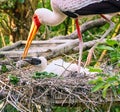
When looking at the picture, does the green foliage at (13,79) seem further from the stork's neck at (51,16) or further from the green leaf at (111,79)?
the stork's neck at (51,16)

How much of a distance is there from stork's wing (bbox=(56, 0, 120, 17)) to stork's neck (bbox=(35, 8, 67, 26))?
22 centimetres

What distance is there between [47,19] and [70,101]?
1926 millimetres

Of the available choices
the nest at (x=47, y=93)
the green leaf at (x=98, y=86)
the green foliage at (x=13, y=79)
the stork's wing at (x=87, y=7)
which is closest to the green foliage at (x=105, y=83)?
the green leaf at (x=98, y=86)

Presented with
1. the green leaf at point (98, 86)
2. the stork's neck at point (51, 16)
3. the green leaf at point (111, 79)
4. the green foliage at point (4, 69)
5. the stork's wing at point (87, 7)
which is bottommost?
the green foliage at point (4, 69)

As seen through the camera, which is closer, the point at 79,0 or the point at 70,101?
the point at 70,101

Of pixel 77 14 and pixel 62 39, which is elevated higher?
pixel 77 14

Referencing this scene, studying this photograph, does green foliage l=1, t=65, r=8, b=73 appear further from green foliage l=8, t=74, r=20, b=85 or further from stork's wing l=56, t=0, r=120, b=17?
stork's wing l=56, t=0, r=120, b=17

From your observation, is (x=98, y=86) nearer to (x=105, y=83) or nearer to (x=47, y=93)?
(x=105, y=83)

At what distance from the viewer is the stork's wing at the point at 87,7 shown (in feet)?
21.5

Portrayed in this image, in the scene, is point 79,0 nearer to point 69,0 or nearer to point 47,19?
point 69,0

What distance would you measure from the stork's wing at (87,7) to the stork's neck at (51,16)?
22 cm

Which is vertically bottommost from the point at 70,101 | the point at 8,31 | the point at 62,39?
the point at 8,31

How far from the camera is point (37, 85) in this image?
5266mm

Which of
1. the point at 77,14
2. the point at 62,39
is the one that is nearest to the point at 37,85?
the point at 77,14
